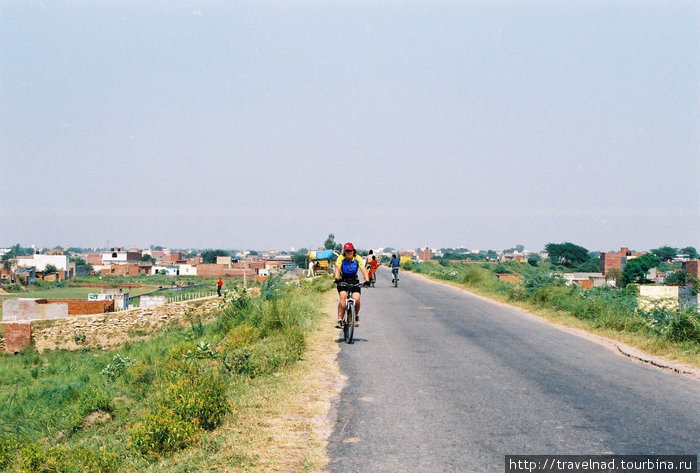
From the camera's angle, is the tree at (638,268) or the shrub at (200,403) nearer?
the shrub at (200,403)

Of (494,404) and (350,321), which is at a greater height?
(350,321)

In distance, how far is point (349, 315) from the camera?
38.7 feet

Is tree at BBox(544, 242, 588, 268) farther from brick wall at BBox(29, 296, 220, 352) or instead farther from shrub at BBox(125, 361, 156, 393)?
shrub at BBox(125, 361, 156, 393)

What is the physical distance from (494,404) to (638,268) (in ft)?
182

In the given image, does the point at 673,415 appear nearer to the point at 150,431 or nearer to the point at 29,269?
the point at 150,431

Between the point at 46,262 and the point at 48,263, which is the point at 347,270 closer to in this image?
the point at 48,263

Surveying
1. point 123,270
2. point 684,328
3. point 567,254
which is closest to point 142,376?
point 684,328

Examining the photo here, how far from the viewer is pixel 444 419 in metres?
6.35

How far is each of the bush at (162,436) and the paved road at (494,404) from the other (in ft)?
4.59

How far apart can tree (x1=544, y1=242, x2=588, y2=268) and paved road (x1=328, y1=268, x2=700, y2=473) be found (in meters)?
121

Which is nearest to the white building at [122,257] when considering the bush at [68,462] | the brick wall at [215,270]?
the brick wall at [215,270]

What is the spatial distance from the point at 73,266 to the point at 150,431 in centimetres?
14749

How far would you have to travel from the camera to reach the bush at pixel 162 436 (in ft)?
18.2

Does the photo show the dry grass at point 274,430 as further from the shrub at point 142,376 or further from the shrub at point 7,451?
the shrub at point 142,376
